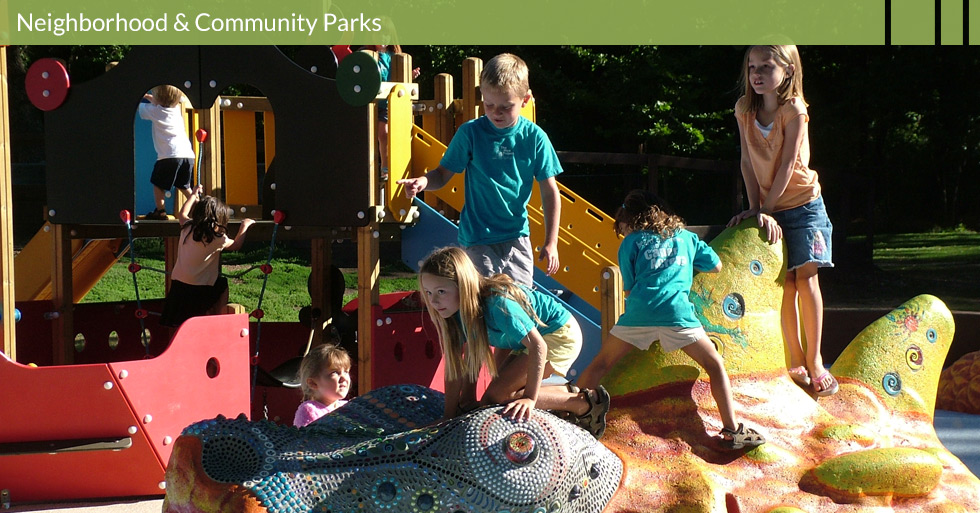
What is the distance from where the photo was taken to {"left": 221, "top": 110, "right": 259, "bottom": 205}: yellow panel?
329 inches

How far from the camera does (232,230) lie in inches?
274

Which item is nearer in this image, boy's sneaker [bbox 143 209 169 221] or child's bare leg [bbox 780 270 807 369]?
child's bare leg [bbox 780 270 807 369]

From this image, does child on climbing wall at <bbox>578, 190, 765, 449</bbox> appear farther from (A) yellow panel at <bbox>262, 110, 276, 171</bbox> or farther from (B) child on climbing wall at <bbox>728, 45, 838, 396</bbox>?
(A) yellow panel at <bbox>262, 110, 276, 171</bbox>

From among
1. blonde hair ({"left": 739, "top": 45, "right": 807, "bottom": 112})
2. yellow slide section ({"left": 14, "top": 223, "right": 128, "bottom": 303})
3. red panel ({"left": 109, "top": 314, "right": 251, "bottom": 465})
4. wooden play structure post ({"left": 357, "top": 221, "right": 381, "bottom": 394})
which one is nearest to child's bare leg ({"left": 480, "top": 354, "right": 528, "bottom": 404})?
blonde hair ({"left": 739, "top": 45, "right": 807, "bottom": 112})

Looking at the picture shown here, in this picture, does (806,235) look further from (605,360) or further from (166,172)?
(166,172)

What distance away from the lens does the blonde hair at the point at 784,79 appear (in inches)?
183


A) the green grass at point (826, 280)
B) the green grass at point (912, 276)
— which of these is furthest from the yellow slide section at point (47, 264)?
the green grass at point (912, 276)

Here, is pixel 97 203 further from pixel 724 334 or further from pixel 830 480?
pixel 830 480

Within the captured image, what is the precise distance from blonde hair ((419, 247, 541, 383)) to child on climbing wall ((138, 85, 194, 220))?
154 inches

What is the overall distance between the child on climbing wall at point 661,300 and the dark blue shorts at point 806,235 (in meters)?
0.53

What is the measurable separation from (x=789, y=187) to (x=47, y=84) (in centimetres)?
448

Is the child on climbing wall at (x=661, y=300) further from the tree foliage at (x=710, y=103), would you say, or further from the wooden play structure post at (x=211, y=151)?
the tree foliage at (x=710, y=103)
